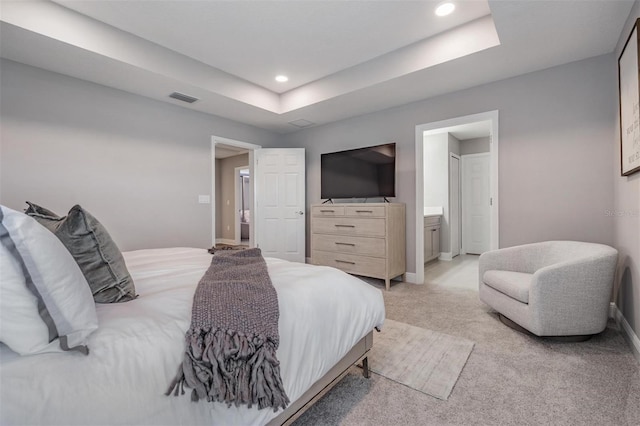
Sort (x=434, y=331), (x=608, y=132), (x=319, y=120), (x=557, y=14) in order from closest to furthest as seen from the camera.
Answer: (x=557, y=14)
(x=434, y=331)
(x=608, y=132)
(x=319, y=120)

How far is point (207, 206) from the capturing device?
4.12m

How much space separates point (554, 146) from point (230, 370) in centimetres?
340

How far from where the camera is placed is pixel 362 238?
11.9 ft

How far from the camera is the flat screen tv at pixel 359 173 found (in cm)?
380

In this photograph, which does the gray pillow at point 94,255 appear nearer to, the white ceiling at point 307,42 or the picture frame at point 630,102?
the white ceiling at point 307,42

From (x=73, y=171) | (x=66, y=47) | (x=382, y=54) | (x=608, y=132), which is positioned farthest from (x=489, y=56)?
(x=73, y=171)

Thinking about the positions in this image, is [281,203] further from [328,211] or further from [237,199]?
[237,199]

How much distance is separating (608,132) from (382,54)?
219 centimetres

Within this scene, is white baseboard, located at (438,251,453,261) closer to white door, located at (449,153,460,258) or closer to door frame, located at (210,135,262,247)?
white door, located at (449,153,460,258)

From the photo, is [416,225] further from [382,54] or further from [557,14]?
[557,14]

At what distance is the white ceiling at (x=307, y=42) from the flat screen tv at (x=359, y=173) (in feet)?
2.40

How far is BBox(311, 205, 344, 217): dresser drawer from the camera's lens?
3.85 meters

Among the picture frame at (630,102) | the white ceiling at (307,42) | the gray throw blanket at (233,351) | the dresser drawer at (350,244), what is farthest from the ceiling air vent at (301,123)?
the gray throw blanket at (233,351)

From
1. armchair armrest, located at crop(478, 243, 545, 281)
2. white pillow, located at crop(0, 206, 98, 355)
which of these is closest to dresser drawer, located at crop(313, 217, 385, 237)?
armchair armrest, located at crop(478, 243, 545, 281)
